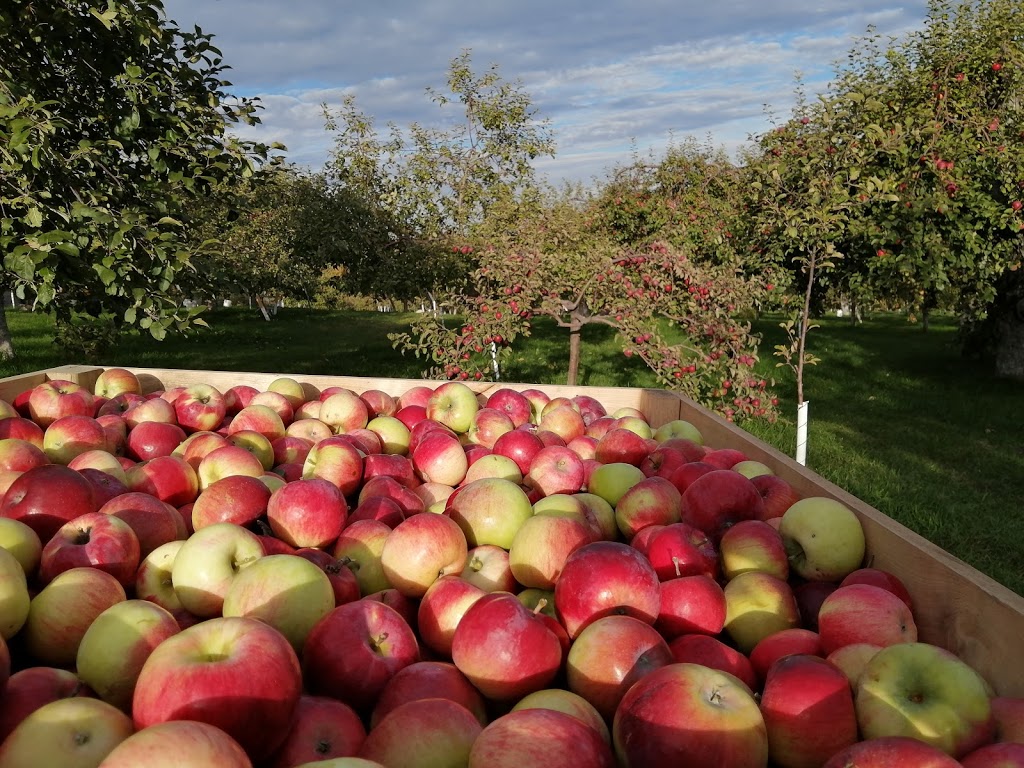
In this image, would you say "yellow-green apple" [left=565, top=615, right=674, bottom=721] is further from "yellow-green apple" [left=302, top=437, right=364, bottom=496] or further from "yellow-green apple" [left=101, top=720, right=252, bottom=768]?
"yellow-green apple" [left=302, top=437, right=364, bottom=496]

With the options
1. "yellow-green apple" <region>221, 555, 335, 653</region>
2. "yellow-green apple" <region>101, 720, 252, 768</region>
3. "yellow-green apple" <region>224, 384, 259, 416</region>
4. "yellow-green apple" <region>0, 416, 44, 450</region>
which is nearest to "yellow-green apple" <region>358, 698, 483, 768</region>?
"yellow-green apple" <region>101, 720, 252, 768</region>

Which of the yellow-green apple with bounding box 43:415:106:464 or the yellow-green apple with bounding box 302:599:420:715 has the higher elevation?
the yellow-green apple with bounding box 43:415:106:464

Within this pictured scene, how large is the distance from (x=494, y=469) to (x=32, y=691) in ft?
5.09

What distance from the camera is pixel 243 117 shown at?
17.6ft

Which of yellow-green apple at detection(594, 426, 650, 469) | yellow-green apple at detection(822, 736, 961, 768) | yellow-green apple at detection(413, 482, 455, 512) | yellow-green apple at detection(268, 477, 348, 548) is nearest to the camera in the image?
yellow-green apple at detection(822, 736, 961, 768)

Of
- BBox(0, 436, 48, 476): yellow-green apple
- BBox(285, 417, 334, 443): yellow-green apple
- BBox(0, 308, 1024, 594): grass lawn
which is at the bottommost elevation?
BBox(0, 308, 1024, 594): grass lawn

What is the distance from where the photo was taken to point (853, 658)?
1.50 metres

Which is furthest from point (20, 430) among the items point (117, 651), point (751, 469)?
point (751, 469)

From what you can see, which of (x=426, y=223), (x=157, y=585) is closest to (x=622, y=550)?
(x=157, y=585)

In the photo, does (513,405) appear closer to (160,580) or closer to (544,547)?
(544,547)

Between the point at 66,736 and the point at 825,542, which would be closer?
the point at 66,736

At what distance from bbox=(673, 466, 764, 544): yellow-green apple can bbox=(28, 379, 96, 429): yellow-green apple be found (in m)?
2.59

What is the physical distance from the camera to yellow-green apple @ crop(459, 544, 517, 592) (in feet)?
6.47

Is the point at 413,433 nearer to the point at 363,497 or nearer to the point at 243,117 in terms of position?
the point at 363,497
